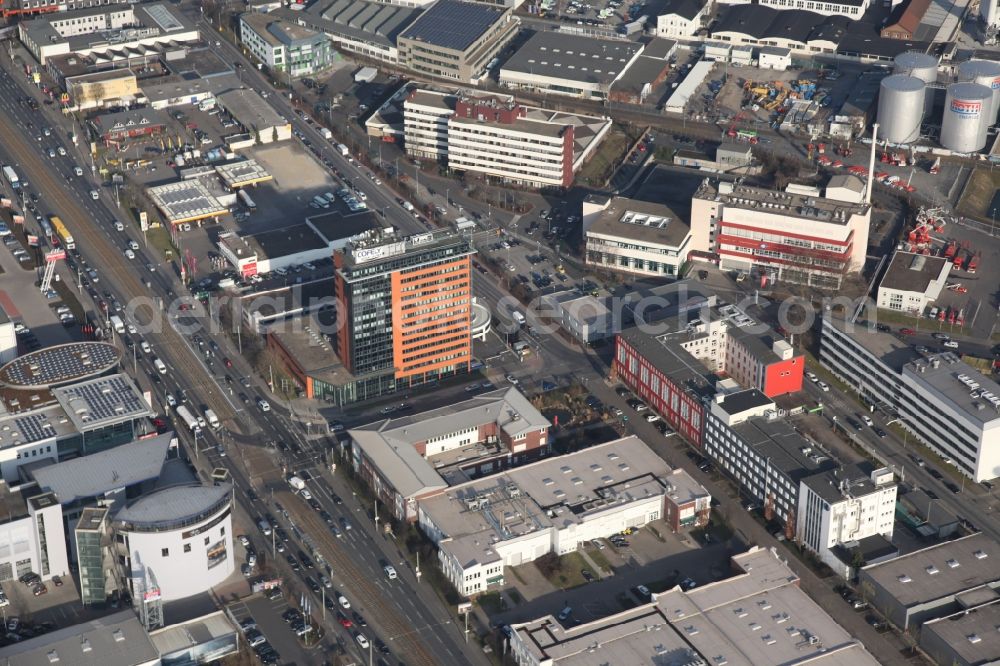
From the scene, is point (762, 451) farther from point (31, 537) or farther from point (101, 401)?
point (31, 537)

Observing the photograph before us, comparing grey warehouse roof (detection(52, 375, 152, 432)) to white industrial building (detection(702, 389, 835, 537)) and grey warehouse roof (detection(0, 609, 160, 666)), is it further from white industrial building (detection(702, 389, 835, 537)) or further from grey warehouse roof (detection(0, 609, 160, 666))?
white industrial building (detection(702, 389, 835, 537))

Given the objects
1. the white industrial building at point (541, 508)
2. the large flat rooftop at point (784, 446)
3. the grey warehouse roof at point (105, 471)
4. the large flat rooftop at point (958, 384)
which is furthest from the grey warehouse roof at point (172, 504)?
the large flat rooftop at point (958, 384)

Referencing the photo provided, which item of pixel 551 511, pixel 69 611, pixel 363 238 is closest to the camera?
pixel 69 611

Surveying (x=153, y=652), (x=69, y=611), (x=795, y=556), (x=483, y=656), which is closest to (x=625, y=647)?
(x=483, y=656)

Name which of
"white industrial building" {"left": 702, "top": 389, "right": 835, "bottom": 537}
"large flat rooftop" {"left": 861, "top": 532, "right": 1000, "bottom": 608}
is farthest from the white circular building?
"large flat rooftop" {"left": 861, "top": 532, "right": 1000, "bottom": 608}

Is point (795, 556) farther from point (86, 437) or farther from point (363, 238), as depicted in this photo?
point (86, 437)

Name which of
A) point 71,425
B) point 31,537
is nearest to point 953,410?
point 71,425
